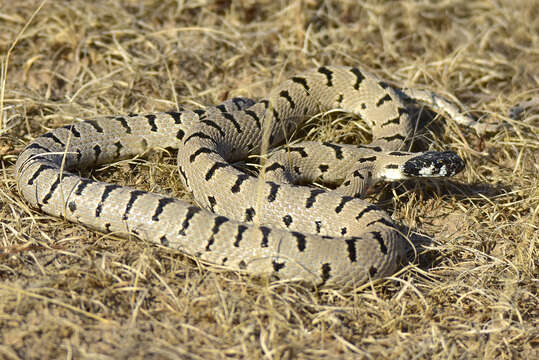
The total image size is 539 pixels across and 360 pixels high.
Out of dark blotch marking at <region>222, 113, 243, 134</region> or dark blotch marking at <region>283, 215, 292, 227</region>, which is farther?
dark blotch marking at <region>222, 113, 243, 134</region>

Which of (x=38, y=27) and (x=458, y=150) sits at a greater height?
(x=38, y=27)

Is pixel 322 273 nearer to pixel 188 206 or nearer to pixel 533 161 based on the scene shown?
pixel 188 206

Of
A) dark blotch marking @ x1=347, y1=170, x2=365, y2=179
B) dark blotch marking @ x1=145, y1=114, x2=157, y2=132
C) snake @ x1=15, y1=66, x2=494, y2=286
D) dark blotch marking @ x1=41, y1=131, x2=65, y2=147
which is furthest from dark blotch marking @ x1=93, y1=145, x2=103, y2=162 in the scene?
dark blotch marking @ x1=347, y1=170, x2=365, y2=179

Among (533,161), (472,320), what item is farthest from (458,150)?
(472,320)

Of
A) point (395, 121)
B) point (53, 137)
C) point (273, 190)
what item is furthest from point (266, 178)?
point (53, 137)

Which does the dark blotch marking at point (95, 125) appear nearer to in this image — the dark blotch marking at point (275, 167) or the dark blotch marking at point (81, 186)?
the dark blotch marking at point (81, 186)

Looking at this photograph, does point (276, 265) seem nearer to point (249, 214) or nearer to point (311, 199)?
point (249, 214)

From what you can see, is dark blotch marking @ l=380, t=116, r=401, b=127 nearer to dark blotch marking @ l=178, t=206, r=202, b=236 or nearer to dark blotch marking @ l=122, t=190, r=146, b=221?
dark blotch marking @ l=178, t=206, r=202, b=236
